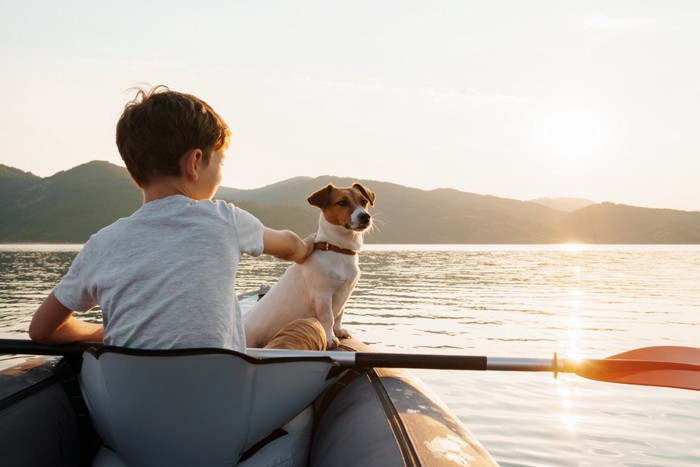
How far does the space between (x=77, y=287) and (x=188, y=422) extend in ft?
2.42

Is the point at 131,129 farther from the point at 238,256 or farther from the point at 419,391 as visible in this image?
the point at 419,391

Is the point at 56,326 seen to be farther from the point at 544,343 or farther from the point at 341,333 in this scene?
the point at 544,343

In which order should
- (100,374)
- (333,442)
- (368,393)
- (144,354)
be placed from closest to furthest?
(144,354) < (100,374) < (333,442) < (368,393)

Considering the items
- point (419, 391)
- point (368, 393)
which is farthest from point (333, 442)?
point (419, 391)

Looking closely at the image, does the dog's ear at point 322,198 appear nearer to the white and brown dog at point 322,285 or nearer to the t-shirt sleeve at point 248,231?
the white and brown dog at point 322,285

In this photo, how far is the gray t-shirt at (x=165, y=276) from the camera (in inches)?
84.5

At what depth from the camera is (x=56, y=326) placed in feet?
8.29

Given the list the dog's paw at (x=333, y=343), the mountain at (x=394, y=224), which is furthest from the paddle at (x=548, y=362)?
the mountain at (x=394, y=224)

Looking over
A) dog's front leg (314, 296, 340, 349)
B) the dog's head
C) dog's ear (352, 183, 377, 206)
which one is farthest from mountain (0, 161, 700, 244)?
dog's front leg (314, 296, 340, 349)

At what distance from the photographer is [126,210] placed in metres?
166

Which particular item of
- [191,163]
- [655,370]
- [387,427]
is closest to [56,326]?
[191,163]

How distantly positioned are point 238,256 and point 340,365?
2.80 feet

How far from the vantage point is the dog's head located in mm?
5277

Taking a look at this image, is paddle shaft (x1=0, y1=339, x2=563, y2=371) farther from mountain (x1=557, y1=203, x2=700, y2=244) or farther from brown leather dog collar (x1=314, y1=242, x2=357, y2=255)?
mountain (x1=557, y1=203, x2=700, y2=244)
